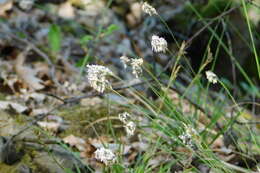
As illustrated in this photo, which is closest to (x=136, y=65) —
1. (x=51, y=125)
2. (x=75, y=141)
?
(x=75, y=141)

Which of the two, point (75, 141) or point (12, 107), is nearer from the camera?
point (75, 141)

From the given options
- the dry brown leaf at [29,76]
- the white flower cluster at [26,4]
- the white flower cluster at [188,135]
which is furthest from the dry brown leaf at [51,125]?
the white flower cluster at [26,4]

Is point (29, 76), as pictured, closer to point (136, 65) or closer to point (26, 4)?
point (26, 4)

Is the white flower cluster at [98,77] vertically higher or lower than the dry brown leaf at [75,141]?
higher

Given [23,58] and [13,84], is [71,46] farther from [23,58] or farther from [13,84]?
[13,84]

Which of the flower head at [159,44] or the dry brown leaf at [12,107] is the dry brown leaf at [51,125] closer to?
the dry brown leaf at [12,107]

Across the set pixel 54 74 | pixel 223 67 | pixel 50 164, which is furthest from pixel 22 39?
pixel 223 67
